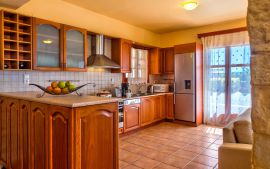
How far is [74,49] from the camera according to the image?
3412 mm

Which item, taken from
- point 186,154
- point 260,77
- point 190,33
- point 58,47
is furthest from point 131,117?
point 260,77

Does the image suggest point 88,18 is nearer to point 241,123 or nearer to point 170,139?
point 170,139

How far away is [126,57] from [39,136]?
2.90 meters

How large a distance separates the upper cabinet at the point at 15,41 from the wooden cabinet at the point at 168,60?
3736 mm

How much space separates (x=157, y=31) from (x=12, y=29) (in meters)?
4.02

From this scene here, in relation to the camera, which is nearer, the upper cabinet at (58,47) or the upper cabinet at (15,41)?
the upper cabinet at (15,41)

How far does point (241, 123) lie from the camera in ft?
6.26

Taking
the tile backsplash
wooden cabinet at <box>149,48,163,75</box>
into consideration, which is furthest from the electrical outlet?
wooden cabinet at <box>149,48,163,75</box>

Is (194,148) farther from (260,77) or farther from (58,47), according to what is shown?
(260,77)

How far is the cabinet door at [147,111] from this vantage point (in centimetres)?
452

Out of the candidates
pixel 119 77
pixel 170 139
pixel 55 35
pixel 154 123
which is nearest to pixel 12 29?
pixel 55 35

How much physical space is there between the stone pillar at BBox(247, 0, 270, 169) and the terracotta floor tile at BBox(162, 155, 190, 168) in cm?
225

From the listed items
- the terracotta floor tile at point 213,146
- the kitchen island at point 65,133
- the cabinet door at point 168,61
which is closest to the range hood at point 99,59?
the kitchen island at point 65,133

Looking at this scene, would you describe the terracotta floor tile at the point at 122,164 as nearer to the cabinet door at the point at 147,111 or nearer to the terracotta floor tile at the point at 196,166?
the terracotta floor tile at the point at 196,166
